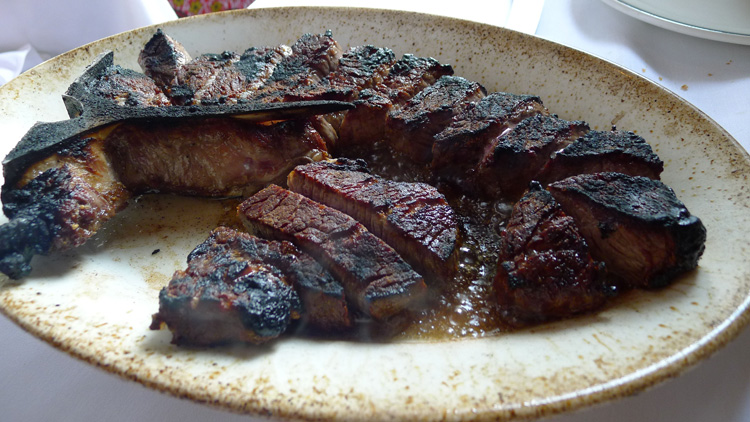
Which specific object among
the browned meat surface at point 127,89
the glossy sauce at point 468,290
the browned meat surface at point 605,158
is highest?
the browned meat surface at point 605,158

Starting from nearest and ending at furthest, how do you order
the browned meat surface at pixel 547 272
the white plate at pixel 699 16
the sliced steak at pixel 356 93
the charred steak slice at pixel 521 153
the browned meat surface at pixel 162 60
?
the browned meat surface at pixel 547 272
the charred steak slice at pixel 521 153
the sliced steak at pixel 356 93
the browned meat surface at pixel 162 60
the white plate at pixel 699 16

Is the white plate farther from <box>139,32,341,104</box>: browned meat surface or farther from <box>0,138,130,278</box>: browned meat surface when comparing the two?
<box>0,138,130,278</box>: browned meat surface

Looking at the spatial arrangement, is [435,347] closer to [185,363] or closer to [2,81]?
[185,363]

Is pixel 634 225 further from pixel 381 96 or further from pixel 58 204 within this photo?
pixel 58 204

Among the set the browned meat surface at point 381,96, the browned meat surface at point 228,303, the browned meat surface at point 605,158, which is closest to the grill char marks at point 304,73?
the browned meat surface at point 381,96

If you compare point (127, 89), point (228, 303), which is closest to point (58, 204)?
point (127, 89)

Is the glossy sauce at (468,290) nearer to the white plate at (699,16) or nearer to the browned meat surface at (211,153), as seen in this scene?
the browned meat surface at (211,153)

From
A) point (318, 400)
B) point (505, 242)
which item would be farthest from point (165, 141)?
point (505, 242)
